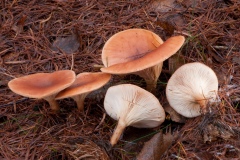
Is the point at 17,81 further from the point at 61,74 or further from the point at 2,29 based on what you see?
the point at 2,29

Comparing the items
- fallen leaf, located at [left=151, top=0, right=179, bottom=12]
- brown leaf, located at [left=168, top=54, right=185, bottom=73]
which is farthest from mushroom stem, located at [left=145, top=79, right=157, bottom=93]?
fallen leaf, located at [left=151, top=0, right=179, bottom=12]

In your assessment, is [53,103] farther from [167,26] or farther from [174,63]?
[167,26]

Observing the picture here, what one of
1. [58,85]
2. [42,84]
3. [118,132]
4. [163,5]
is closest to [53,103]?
[42,84]

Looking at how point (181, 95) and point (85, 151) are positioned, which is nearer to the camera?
point (85, 151)

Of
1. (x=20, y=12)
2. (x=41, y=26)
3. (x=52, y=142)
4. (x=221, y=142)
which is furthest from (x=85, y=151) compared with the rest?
(x=20, y=12)

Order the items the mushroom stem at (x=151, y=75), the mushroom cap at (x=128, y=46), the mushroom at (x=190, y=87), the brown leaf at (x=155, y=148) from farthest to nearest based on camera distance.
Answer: the mushroom cap at (x=128, y=46)
the mushroom stem at (x=151, y=75)
the mushroom at (x=190, y=87)
the brown leaf at (x=155, y=148)

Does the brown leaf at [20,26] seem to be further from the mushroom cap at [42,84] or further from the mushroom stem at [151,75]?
the mushroom stem at [151,75]

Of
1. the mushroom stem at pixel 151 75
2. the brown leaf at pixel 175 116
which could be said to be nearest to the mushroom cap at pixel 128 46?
the mushroom stem at pixel 151 75
